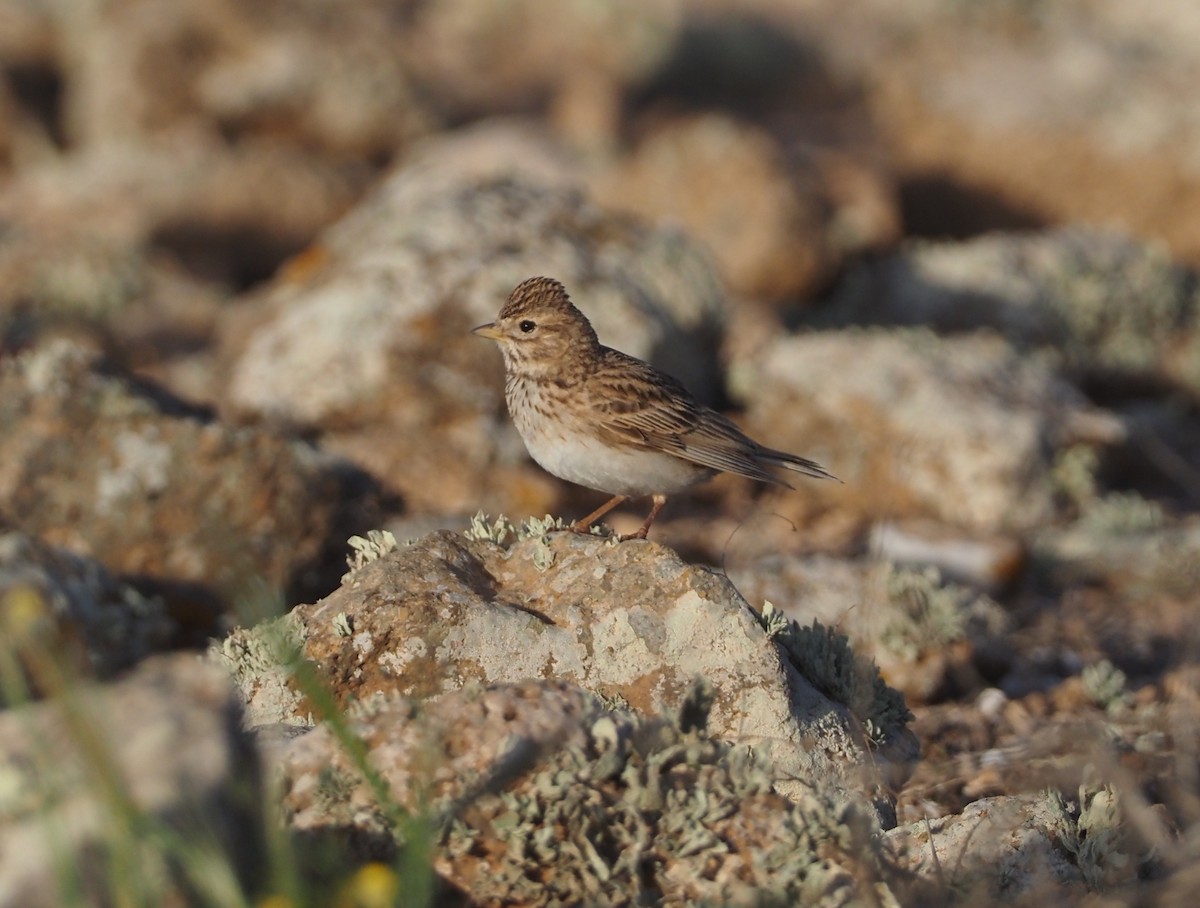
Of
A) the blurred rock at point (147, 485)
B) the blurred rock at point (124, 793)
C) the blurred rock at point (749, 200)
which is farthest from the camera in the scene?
the blurred rock at point (749, 200)

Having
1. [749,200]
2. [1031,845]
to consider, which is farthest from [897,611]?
[749,200]

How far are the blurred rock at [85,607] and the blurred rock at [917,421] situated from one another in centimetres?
522

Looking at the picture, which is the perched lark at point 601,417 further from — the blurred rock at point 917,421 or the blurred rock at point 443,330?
the blurred rock at point 917,421

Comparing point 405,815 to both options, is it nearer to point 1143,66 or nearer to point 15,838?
point 15,838

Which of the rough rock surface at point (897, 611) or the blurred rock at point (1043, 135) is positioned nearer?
the rough rock surface at point (897, 611)

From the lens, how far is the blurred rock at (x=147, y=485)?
30.7ft

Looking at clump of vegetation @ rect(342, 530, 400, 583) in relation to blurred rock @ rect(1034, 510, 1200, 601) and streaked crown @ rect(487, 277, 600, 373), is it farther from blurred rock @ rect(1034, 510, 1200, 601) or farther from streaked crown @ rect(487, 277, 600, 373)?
blurred rock @ rect(1034, 510, 1200, 601)

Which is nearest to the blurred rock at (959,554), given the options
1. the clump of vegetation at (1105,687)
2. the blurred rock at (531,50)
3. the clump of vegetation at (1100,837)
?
the clump of vegetation at (1105,687)

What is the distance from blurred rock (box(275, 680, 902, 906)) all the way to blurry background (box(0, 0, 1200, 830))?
6.48ft

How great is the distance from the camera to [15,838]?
370 centimetres

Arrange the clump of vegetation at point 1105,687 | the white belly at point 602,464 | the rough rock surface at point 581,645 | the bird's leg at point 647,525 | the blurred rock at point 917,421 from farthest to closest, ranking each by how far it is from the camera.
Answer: the blurred rock at point 917,421 → the clump of vegetation at point 1105,687 → the white belly at point 602,464 → the bird's leg at point 647,525 → the rough rock surface at point 581,645

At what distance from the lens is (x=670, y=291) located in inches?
517

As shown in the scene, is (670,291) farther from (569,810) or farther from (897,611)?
(569,810)

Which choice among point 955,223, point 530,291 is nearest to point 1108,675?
point 530,291
